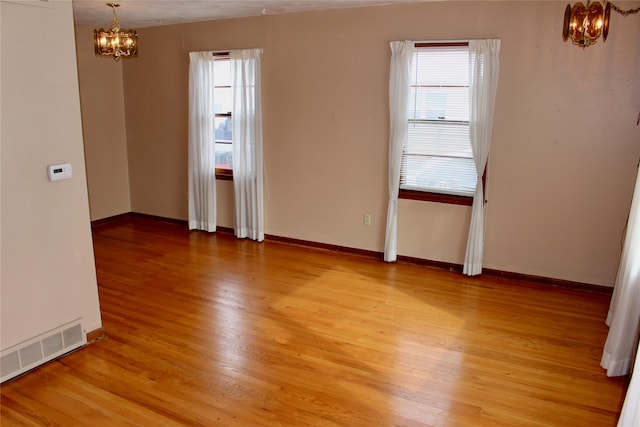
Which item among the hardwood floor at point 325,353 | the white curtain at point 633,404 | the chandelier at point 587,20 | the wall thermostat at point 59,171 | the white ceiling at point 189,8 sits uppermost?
the white ceiling at point 189,8

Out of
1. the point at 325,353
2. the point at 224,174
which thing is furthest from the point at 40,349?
the point at 224,174

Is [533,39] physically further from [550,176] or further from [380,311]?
[380,311]

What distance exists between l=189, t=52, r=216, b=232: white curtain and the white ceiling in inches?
22.6

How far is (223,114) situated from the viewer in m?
6.12

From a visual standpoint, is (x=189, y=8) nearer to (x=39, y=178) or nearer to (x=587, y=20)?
(x=39, y=178)

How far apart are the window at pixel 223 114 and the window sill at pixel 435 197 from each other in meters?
2.27

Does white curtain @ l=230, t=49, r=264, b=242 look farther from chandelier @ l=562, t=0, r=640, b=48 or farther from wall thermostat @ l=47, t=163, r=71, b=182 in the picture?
chandelier @ l=562, t=0, r=640, b=48

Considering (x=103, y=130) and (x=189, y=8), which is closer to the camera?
(x=189, y=8)

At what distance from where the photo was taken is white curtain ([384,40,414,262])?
488cm

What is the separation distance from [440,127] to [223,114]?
2.66 m

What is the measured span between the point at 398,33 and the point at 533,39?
1.23 meters

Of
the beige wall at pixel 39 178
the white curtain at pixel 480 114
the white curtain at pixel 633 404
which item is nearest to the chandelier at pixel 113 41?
the beige wall at pixel 39 178

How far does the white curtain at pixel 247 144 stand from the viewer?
5.70m

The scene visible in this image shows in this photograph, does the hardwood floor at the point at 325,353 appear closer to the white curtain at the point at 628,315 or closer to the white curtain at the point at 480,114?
the white curtain at the point at 628,315
